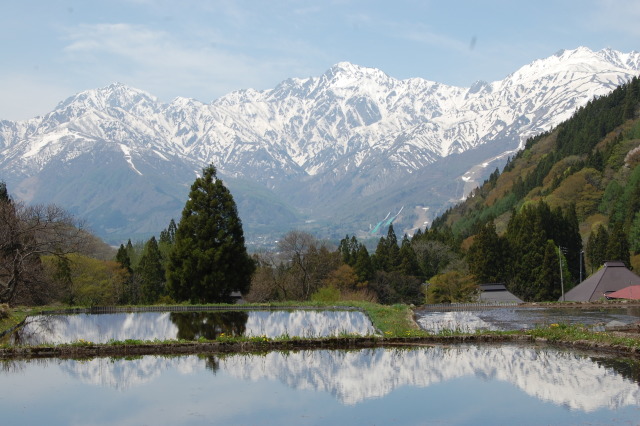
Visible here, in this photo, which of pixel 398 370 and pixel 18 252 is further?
pixel 18 252

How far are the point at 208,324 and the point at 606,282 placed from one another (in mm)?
48489

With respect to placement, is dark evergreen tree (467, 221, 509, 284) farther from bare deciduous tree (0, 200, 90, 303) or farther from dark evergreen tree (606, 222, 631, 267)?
bare deciduous tree (0, 200, 90, 303)

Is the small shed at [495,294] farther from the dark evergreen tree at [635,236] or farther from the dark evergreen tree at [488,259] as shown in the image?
the dark evergreen tree at [635,236]

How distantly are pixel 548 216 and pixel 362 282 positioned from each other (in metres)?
24.3

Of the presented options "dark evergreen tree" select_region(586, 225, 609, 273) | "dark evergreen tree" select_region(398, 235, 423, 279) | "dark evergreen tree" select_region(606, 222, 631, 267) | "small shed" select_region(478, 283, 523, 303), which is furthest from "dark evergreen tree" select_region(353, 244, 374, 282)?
"dark evergreen tree" select_region(606, 222, 631, 267)

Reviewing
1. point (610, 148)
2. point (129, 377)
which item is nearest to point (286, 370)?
point (129, 377)

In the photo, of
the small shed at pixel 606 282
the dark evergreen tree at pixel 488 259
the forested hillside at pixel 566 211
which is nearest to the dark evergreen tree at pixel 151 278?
the forested hillside at pixel 566 211

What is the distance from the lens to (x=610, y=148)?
472 feet

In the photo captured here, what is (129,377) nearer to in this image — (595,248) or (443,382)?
(443,382)

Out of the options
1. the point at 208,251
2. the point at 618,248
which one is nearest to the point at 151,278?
the point at 208,251

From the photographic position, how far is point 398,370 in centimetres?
2527

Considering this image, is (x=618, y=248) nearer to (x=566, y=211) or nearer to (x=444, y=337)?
(x=566, y=211)

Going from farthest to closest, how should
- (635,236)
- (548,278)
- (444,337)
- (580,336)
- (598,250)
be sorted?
(635,236), (598,250), (548,278), (444,337), (580,336)

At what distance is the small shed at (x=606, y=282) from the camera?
77438mm
